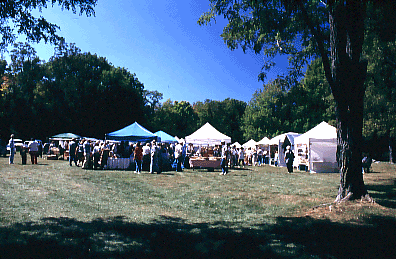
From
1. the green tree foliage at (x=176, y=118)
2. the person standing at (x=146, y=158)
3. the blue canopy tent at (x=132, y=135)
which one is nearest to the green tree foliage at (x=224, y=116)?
the green tree foliage at (x=176, y=118)

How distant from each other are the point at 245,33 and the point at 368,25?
16.5ft

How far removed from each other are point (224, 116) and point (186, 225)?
207 feet

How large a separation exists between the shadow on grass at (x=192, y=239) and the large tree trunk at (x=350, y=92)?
1.42 meters

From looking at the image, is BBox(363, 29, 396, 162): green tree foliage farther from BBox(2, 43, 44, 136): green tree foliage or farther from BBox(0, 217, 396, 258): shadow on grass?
BBox(2, 43, 44, 136): green tree foliage

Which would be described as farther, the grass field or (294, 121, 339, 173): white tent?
(294, 121, 339, 173): white tent

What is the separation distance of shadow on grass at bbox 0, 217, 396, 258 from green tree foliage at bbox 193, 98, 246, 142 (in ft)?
202

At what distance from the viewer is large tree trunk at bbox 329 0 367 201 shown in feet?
24.8

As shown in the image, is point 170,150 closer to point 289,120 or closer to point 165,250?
point 165,250

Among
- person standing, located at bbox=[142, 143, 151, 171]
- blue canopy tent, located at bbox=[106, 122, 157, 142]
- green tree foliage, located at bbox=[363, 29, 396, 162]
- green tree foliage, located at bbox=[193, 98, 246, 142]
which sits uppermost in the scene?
green tree foliage, located at bbox=[193, 98, 246, 142]

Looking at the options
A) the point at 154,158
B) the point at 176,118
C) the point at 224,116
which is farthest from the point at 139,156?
the point at 224,116

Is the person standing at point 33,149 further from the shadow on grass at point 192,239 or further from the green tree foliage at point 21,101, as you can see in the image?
the green tree foliage at point 21,101

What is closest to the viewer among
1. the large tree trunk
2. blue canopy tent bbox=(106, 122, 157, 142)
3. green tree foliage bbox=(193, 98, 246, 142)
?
the large tree trunk

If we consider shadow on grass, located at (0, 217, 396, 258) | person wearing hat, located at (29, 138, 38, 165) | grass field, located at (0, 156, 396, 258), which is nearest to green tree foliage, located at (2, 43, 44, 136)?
person wearing hat, located at (29, 138, 38, 165)

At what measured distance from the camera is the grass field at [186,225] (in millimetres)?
4438
